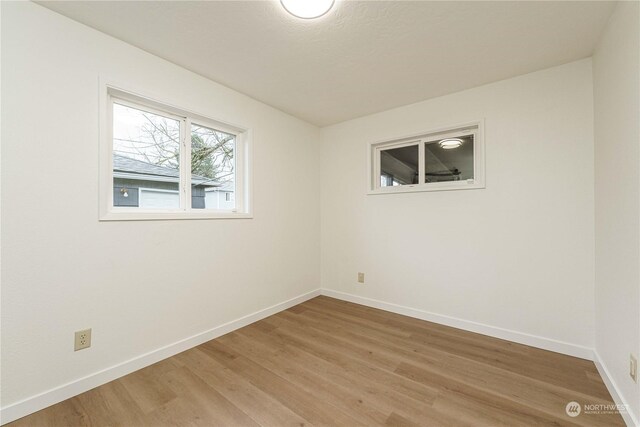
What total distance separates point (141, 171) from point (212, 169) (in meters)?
0.62

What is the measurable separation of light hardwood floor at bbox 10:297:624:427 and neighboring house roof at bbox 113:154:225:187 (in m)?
1.45

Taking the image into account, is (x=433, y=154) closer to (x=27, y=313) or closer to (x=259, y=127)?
(x=259, y=127)

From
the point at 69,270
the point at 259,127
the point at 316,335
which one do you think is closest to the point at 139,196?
the point at 69,270

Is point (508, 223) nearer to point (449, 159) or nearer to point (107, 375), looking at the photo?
point (449, 159)

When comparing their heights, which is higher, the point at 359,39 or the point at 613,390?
the point at 359,39

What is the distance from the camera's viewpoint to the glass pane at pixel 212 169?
2393mm

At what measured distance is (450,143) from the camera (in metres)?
2.72

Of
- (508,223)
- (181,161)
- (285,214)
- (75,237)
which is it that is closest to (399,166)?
(508,223)

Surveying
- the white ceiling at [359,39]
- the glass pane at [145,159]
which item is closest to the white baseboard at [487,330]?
the white ceiling at [359,39]

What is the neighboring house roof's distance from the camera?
192 cm

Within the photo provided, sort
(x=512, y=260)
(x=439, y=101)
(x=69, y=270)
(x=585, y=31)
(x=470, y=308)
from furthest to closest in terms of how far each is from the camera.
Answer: (x=439, y=101), (x=470, y=308), (x=512, y=260), (x=585, y=31), (x=69, y=270)

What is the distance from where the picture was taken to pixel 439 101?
269 cm

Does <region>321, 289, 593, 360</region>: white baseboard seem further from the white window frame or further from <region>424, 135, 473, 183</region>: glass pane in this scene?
the white window frame

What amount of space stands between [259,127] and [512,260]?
9.20 ft
